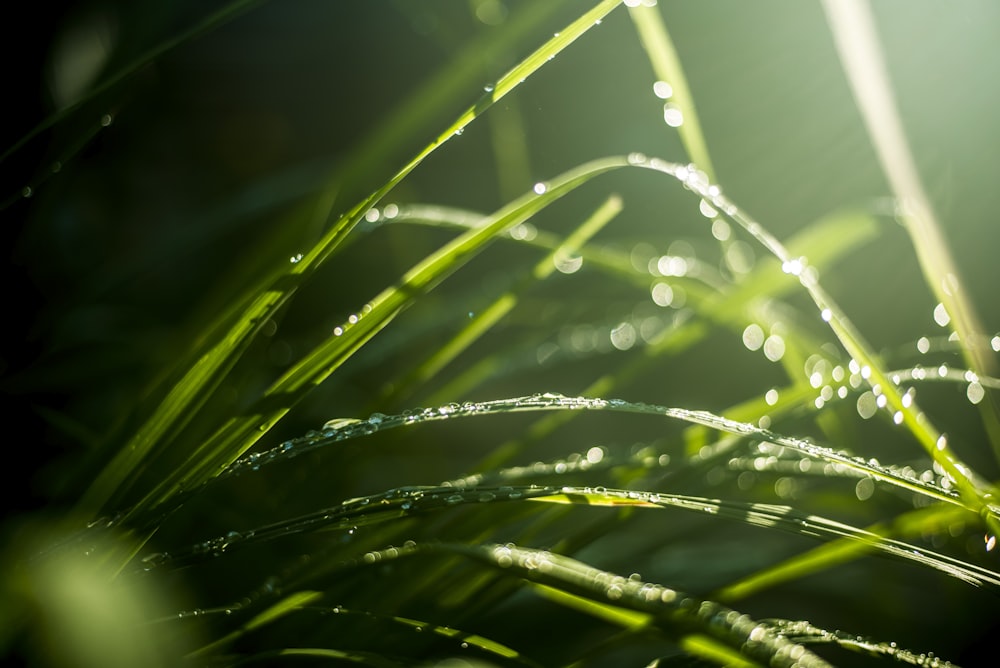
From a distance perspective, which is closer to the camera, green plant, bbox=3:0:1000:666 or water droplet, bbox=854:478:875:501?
green plant, bbox=3:0:1000:666

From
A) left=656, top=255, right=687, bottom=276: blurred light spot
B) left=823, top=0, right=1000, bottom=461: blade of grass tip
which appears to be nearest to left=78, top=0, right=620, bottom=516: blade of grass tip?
left=823, top=0, right=1000, bottom=461: blade of grass tip

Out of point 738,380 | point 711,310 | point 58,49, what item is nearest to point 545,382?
point 738,380

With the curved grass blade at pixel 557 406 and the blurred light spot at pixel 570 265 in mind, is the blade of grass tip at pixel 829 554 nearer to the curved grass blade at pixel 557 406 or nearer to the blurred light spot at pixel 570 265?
the curved grass blade at pixel 557 406

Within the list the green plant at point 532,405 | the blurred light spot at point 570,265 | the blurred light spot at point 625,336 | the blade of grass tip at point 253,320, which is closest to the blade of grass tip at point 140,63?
the green plant at point 532,405

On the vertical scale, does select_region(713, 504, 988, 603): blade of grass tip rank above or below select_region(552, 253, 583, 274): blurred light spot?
below

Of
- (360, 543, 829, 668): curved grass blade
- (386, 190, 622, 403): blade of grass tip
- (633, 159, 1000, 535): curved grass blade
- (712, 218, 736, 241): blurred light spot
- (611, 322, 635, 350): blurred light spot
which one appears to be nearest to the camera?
(360, 543, 829, 668): curved grass blade

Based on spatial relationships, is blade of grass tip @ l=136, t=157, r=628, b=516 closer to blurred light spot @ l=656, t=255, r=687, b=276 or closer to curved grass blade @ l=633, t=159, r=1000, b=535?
curved grass blade @ l=633, t=159, r=1000, b=535
